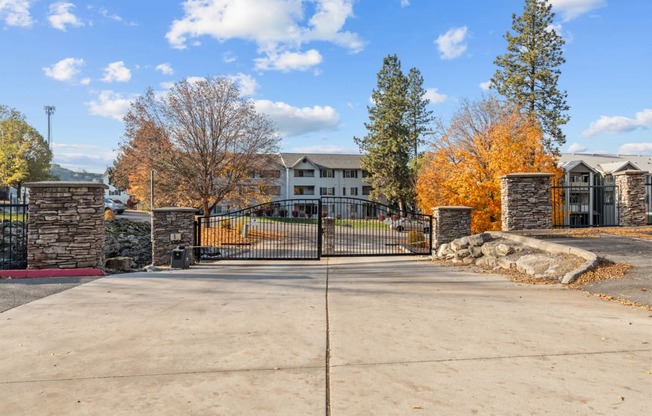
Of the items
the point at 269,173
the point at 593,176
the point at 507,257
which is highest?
the point at 593,176

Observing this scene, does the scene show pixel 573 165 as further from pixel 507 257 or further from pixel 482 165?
pixel 507 257

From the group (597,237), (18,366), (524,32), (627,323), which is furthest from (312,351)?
(524,32)

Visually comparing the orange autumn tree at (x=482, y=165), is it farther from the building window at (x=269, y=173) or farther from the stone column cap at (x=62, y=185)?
the stone column cap at (x=62, y=185)

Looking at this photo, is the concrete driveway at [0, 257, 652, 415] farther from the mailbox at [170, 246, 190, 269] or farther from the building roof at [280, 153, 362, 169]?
the building roof at [280, 153, 362, 169]

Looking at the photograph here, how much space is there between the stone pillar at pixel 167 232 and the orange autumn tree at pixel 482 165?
1346 centimetres

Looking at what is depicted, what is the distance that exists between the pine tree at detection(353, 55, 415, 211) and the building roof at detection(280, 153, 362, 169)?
55.8 ft

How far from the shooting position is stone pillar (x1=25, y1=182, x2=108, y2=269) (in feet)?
29.7

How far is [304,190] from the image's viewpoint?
214 ft

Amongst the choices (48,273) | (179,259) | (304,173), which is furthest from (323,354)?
(304,173)

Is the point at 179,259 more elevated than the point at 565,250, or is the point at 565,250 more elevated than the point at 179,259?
the point at 565,250

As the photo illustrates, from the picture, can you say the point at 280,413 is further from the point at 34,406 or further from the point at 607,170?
the point at 607,170

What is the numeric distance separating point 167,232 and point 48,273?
491 cm

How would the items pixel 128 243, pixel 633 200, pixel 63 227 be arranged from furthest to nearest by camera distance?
pixel 128 243
pixel 633 200
pixel 63 227

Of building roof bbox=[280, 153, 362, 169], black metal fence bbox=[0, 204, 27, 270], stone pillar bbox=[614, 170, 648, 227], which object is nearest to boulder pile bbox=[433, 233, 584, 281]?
stone pillar bbox=[614, 170, 648, 227]
